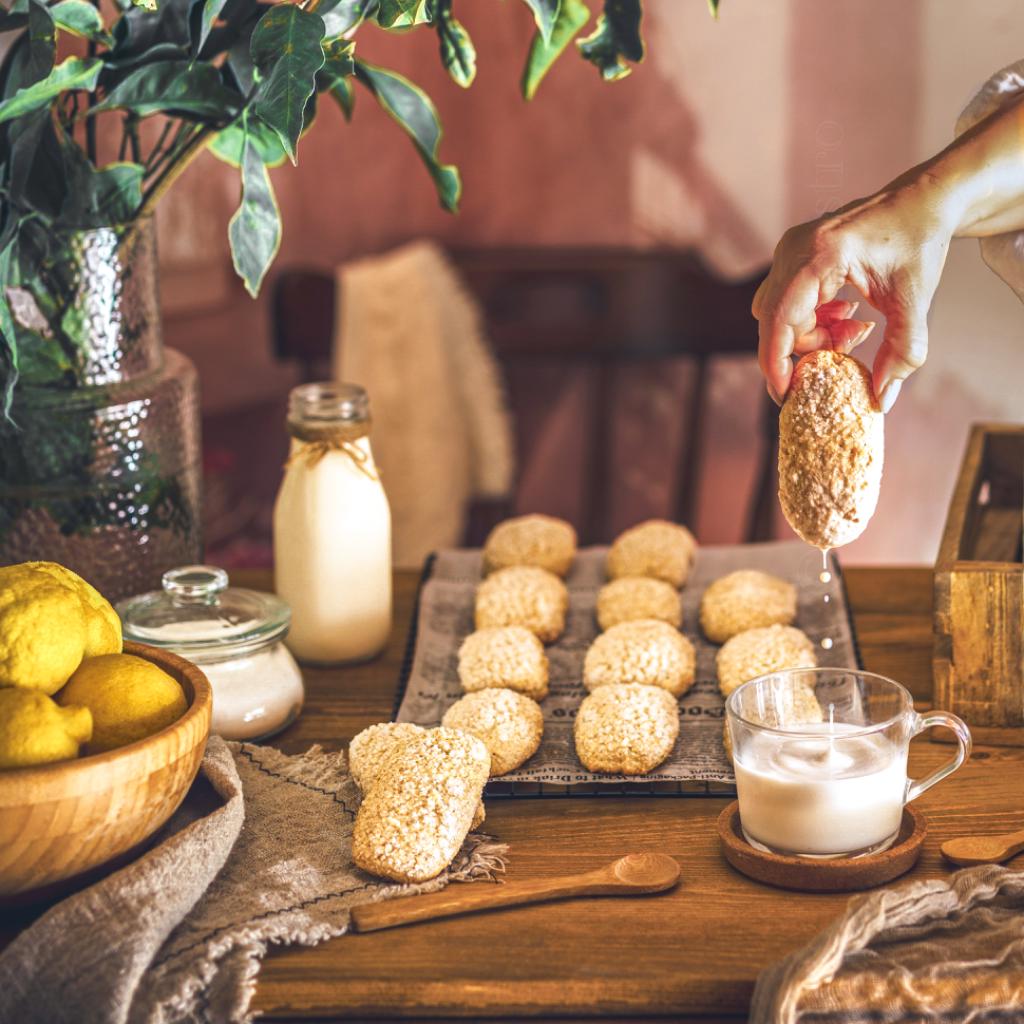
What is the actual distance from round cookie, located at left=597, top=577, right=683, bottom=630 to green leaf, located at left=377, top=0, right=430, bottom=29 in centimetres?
57

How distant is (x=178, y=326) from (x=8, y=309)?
1686mm

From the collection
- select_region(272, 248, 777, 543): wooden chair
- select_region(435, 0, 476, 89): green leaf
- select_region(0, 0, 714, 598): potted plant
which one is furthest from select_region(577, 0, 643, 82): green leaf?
select_region(272, 248, 777, 543): wooden chair

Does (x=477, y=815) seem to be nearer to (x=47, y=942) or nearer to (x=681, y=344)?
(x=47, y=942)

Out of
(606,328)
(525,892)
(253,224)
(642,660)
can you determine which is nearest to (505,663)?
(642,660)

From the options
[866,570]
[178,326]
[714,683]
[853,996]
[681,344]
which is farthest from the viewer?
[178,326]

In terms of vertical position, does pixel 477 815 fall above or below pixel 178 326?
below

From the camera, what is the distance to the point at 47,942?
0.81 m

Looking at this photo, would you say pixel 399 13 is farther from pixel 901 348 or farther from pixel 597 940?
pixel 597 940

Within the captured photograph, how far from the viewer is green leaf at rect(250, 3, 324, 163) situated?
1003 mm

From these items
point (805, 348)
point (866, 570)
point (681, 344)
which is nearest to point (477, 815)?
point (805, 348)

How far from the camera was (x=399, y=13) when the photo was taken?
3.50 ft

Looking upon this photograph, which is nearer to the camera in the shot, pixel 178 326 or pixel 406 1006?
pixel 406 1006

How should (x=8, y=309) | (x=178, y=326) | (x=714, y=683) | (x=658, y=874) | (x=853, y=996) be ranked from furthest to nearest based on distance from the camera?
(x=178, y=326)
(x=714, y=683)
(x=8, y=309)
(x=658, y=874)
(x=853, y=996)

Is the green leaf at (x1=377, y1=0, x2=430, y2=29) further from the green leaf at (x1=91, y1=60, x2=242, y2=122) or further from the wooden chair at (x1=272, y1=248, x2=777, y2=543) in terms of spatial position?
the wooden chair at (x1=272, y1=248, x2=777, y2=543)
